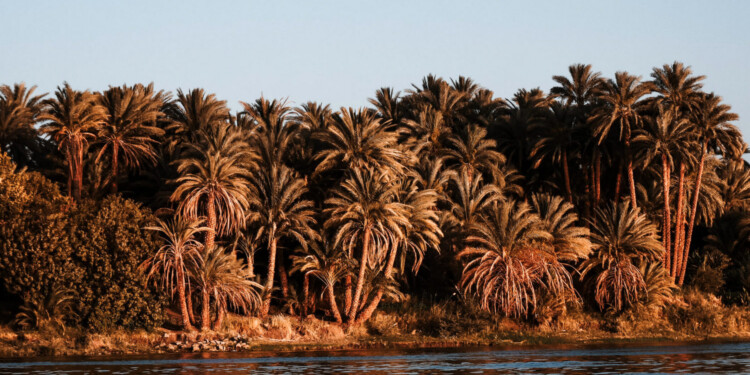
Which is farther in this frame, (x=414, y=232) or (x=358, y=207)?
(x=414, y=232)

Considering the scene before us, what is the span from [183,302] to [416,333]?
1830cm

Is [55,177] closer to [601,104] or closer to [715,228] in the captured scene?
[601,104]

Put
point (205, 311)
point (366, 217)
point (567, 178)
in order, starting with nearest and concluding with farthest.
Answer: point (205, 311)
point (366, 217)
point (567, 178)

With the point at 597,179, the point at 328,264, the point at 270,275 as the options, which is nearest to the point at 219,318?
the point at 270,275

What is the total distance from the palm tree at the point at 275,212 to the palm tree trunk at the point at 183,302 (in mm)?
6447

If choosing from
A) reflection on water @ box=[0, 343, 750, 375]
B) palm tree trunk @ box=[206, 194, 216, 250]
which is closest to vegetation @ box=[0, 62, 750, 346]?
palm tree trunk @ box=[206, 194, 216, 250]

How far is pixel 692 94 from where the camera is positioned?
291 ft

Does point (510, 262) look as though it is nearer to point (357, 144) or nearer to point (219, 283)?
point (357, 144)

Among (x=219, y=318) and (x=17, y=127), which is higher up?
(x=17, y=127)

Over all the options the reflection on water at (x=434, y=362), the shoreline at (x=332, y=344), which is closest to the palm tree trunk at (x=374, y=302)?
the shoreline at (x=332, y=344)

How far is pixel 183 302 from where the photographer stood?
6938 centimetres

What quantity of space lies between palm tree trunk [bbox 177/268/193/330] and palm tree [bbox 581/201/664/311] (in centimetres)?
3136

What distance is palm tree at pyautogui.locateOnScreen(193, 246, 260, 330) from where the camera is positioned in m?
69.3

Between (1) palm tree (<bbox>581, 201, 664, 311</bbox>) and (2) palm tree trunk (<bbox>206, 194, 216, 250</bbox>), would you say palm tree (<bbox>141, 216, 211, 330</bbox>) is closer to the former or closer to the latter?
(2) palm tree trunk (<bbox>206, 194, 216, 250</bbox>)
